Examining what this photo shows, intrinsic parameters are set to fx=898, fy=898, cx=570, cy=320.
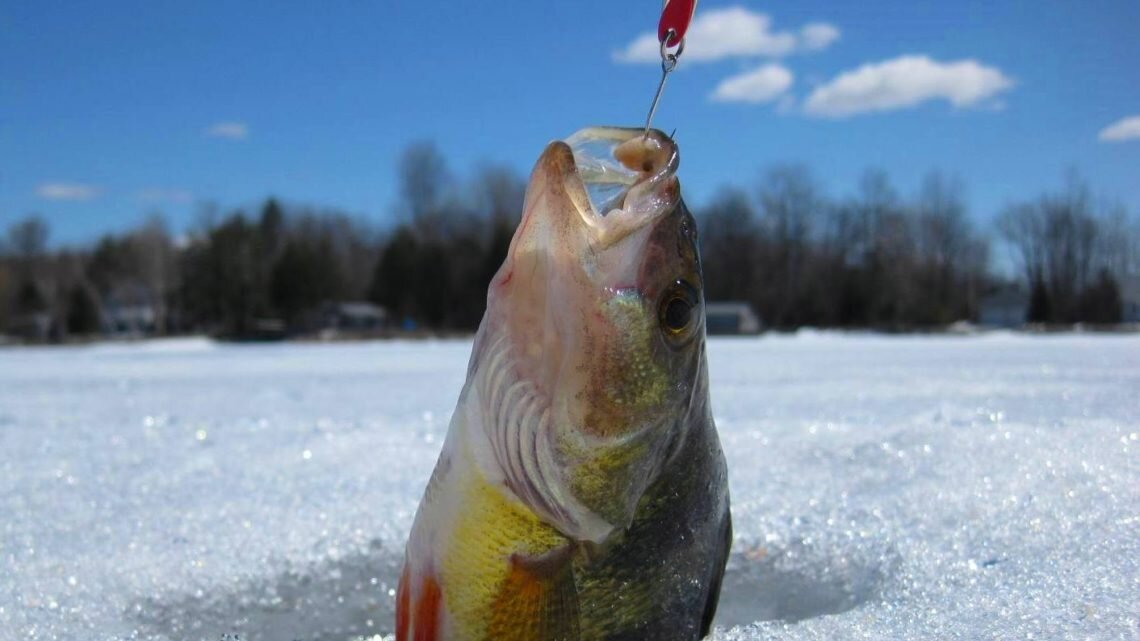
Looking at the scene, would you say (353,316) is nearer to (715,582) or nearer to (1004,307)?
(1004,307)

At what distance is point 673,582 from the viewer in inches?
56.9

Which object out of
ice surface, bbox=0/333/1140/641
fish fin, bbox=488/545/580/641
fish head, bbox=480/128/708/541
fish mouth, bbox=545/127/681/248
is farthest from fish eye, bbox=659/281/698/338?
ice surface, bbox=0/333/1140/641

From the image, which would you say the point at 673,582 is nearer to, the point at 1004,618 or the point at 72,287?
the point at 1004,618

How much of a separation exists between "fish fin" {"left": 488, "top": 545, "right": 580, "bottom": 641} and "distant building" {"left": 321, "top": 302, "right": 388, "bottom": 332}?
50.0m

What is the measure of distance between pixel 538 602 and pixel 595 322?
42 centimetres

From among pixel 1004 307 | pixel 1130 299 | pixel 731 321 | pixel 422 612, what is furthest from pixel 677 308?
pixel 1004 307

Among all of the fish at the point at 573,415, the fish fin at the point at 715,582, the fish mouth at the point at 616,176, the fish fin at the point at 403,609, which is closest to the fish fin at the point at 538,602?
the fish at the point at 573,415

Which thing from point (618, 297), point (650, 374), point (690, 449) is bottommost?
point (690, 449)

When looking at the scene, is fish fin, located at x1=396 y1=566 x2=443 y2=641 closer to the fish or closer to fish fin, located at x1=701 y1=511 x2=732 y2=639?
the fish

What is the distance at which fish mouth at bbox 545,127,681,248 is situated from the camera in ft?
4.17

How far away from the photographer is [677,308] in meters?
1.31

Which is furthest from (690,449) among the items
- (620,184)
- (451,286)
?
(451,286)

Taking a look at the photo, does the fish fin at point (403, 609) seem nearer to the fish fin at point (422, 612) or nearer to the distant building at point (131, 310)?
the fish fin at point (422, 612)

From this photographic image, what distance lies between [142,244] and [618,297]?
58945 millimetres
